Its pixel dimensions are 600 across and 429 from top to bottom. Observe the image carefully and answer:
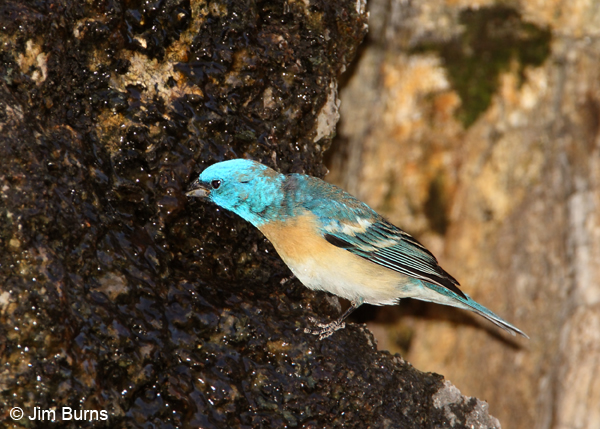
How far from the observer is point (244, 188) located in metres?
4.45

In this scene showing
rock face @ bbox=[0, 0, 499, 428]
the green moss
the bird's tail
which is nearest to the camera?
rock face @ bbox=[0, 0, 499, 428]

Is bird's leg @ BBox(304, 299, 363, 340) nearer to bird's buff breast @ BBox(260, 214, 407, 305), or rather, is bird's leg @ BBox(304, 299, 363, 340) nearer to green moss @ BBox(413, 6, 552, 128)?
bird's buff breast @ BBox(260, 214, 407, 305)

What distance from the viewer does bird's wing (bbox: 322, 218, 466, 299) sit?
4672mm

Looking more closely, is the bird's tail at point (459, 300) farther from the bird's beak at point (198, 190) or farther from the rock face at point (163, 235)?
the bird's beak at point (198, 190)

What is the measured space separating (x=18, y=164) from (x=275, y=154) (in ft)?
6.63

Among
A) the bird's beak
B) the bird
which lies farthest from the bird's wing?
the bird's beak

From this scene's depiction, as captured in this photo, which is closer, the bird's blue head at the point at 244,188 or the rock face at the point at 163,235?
the rock face at the point at 163,235

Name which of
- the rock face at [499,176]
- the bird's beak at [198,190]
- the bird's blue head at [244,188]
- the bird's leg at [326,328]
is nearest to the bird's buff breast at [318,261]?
the bird's blue head at [244,188]

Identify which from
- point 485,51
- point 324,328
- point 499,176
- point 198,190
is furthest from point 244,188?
point 485,51

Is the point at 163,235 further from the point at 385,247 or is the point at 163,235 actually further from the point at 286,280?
the point at 385,247

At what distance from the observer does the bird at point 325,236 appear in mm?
4426

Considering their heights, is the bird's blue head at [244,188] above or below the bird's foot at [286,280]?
above

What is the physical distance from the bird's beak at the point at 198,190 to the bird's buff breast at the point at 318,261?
0.54 m

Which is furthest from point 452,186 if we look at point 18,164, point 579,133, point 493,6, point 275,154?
point 18,164
